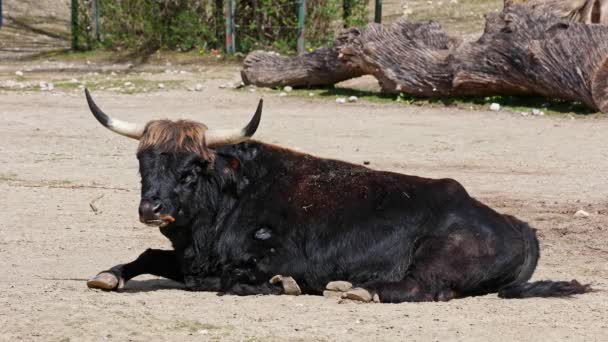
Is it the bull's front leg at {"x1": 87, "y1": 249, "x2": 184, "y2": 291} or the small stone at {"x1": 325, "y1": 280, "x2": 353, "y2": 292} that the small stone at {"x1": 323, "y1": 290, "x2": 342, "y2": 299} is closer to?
the small stone at {"x1": 325, "y1": 280, "x2": 353, "y2": 292}

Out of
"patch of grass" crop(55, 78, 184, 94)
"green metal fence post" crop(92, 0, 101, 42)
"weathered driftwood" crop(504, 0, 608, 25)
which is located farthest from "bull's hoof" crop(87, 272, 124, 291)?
"green metal fence post" crop(92, 0, 101, 42)

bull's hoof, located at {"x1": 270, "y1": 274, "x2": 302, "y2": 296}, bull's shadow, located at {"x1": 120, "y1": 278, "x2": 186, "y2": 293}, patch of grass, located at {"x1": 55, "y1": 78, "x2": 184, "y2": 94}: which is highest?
bull's hoof, located at {"x1": 270, "y1": 274, "x2": 302, "y2": 296}

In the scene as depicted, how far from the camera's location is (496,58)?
52.8 feet

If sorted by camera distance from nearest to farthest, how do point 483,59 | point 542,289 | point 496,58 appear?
point 542,289, point 496,58, point 483,59

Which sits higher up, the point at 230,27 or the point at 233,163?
the point at 233,163

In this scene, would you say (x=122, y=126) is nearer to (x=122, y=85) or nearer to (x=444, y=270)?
(x=444, y=270)

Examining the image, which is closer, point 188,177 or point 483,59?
point 188,177

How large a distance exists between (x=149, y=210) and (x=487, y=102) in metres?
10.4

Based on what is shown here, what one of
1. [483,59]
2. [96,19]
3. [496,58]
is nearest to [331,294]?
[496,58]

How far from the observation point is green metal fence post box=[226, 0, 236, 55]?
22781 mm


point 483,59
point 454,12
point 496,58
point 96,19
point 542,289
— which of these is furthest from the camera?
point 454,12

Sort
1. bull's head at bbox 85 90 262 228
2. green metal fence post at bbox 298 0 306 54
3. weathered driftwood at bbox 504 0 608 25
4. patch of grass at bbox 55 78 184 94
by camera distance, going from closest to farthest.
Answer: bull's head at bbox 85 90 262 228, weathered driftwood at bbox 504 0 608 25, patch of grass at bbox 55 78 184 94, green metal fence post at bbox 298 0 306 54

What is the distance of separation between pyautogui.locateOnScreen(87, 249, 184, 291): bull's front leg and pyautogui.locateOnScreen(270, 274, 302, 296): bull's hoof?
74 centimetres

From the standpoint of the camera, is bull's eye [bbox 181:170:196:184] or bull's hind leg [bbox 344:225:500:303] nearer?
bull's hind leg [bbox 344:225:500:303]
